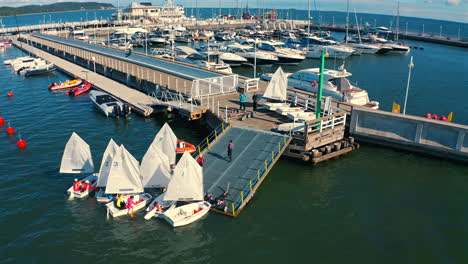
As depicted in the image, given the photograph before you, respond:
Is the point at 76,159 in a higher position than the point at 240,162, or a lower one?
lower

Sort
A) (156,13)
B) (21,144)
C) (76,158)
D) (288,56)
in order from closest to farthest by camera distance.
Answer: (76,158) < (21,144) < (288,56) < (156,13)

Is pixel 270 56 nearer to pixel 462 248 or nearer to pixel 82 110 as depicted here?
pixel 82 110

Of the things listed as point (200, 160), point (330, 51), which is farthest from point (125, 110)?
point (330, 51)

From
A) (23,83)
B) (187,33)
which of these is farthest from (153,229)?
A: (187,33)

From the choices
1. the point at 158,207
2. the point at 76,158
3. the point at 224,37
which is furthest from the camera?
the point at 224,37

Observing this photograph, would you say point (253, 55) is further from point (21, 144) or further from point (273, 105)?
point (21, 144)

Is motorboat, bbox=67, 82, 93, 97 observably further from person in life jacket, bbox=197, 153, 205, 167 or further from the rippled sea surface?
person in life jacket, bbox=197, 153, 205, 167

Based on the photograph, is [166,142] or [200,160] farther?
[166,142]

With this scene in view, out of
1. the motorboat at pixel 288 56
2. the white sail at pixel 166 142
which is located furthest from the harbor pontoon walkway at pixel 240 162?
the motorboat at pixel 288 56
